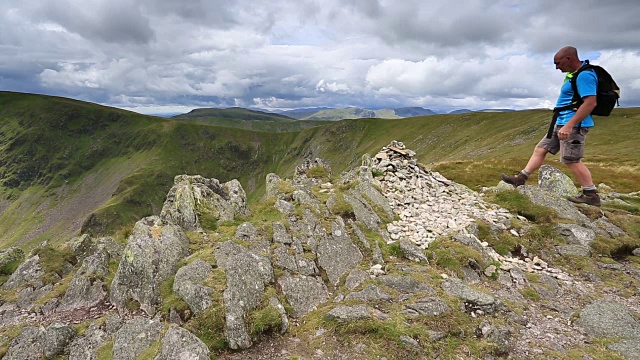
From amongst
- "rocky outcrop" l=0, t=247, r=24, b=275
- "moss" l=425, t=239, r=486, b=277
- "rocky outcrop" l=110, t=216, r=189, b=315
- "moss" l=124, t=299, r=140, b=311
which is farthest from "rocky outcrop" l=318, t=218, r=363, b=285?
"rocky outcrop" l=0, t=247, r=24, b=275

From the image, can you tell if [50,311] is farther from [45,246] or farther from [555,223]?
[555,223]

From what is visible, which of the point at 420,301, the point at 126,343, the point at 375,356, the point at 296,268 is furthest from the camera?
the point at 296,268

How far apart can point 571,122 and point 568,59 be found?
2.30m

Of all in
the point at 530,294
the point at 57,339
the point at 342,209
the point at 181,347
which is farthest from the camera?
the point at 342,209

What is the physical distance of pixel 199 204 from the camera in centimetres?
2008

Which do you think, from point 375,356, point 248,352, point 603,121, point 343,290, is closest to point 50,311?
point 248,352

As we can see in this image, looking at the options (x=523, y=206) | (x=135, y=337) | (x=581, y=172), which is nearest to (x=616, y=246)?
(x=523, y=206)

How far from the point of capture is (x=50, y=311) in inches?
568

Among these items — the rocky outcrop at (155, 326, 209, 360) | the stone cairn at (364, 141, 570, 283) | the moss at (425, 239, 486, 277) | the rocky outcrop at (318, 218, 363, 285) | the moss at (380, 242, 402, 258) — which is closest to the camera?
the rocky outcrop at (155, 326, 209, 360)

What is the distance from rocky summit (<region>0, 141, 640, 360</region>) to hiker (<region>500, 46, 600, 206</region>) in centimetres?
411

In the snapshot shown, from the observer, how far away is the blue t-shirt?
35.4 ft

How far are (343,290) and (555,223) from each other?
519 inches

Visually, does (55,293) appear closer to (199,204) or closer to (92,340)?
(92,340)

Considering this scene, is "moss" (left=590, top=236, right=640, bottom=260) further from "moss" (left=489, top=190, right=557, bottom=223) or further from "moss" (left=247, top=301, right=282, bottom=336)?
"moss" (left=247, top=301, right=282, bottom=336)
